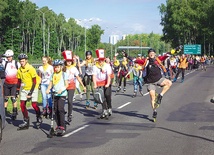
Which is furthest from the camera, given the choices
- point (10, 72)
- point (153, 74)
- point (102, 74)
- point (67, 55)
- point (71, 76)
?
point (10, 72)

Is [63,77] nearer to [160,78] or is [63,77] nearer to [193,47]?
[160,78]

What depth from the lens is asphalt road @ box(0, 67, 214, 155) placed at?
861 cm

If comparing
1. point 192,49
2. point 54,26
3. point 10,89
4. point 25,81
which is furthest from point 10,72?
point 54,26

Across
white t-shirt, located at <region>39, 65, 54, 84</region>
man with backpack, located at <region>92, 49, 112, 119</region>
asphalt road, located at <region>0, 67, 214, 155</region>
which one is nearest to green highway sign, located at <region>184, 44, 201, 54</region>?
asphalt road, located at <region>0, 67, 214, 155</region>

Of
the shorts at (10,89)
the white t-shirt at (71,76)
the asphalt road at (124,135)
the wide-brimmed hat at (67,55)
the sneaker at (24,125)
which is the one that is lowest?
the asphalt road at (124,135)

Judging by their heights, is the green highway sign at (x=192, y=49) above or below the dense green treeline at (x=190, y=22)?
below

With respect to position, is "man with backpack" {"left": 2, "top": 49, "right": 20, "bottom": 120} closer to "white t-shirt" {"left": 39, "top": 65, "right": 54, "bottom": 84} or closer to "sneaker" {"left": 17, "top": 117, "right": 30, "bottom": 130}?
"white t-shirt" {"left": 39, "top": 65, "right": 54, "bottom": 84}

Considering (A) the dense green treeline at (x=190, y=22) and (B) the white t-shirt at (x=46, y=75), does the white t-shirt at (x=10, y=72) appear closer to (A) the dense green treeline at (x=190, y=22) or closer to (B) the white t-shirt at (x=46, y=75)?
(B) the white t-shirt at (x=46, y=75)

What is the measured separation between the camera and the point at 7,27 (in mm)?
91000

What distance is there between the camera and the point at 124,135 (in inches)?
402

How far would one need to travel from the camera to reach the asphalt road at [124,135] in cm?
861

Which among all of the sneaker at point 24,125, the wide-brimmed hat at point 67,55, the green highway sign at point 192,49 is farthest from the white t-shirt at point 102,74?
the green highway sign at point 192,49

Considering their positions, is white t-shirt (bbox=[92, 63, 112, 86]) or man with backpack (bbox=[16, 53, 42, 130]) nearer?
man with backpack (bbox=[16, 53, 42, 130])

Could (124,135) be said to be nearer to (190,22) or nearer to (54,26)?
(190,22)
